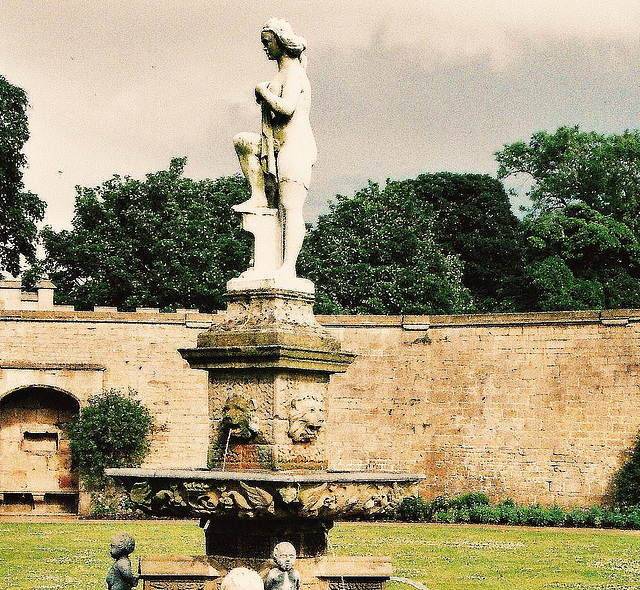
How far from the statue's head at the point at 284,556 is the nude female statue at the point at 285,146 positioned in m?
2.22

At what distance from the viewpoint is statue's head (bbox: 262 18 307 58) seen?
7.84m

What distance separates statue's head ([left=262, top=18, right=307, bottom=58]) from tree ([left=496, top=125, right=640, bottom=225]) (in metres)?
27.1

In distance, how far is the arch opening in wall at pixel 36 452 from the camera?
2388cm

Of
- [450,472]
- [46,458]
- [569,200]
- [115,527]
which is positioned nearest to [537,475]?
[450,472]

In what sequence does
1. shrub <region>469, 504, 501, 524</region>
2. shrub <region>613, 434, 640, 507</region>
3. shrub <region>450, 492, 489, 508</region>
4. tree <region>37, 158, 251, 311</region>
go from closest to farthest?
shrub <region>613, 434, 640, 507</region>, shrub <region>469, 504, 501, 524</region>, shrub <region>450, 492, 489, 508</region>, tree <region>37, 158, 251, 311</region>

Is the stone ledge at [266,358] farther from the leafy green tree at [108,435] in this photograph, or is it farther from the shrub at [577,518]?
the leafy green tree at [108,435]

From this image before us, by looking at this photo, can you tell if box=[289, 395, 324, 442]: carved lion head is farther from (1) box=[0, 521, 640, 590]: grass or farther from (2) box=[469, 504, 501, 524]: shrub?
(2) box=[469, 504, 501, 524]: shrub

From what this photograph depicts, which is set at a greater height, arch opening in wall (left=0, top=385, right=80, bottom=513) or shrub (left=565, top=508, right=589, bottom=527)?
arch opening in wall (left=0, top=385, right=80, bottom=513)

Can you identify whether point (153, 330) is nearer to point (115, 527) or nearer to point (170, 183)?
point (115, 527)

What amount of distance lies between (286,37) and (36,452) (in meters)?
18.3

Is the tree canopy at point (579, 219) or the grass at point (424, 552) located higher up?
the tree canopy at point (579, 219)

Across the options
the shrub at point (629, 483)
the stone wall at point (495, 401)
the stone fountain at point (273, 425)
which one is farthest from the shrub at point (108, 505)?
the stone fountain at point (273, 425)

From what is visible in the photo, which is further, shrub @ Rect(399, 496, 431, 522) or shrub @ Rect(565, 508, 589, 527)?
shrub @ Rect(399, 496, 431, 522)

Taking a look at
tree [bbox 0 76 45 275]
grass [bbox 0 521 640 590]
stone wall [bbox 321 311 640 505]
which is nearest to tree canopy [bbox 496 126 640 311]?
stone wall [bbox 321 311 640 505]
